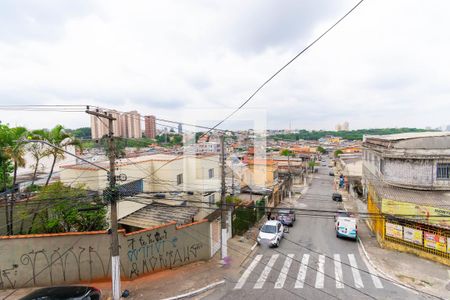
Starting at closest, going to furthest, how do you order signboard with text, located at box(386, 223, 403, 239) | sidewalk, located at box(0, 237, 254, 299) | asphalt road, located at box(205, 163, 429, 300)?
sidewalk, located at box(0, 237, 254, 299) < asphalt road, located at box(205, 163, 429, 300) < signboard with text, located at box(386, 223, 403, 239)

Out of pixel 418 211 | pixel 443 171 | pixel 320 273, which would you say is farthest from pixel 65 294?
pixel 443 171

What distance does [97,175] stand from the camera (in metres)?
13.7

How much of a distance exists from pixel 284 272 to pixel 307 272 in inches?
43.2

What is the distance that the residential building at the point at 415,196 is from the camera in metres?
12.9

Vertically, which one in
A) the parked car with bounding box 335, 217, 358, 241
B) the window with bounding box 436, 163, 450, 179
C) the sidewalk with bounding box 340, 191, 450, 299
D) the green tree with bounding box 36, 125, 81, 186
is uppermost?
the green tree with bounding box 36, 125, 81, 186

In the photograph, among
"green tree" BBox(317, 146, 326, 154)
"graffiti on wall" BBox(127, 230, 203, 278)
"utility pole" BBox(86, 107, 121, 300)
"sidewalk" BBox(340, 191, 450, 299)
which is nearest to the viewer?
"utility pole" BBox(86, 107, 121, 300)

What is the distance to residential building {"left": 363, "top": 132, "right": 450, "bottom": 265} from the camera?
12.9 m

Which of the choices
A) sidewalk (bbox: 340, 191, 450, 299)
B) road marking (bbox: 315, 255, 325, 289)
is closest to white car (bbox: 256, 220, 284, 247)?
road marking (bbox: 315, 255, 325, 289)

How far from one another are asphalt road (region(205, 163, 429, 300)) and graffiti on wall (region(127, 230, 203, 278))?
250cm

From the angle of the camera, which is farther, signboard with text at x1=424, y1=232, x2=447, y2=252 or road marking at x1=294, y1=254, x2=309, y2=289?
signboard with text at x1=424, y1=232, x2=447, y2=252

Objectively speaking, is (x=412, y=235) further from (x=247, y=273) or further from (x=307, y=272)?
(x=247, y=273)

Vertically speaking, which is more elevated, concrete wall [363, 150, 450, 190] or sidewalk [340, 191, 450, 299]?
concrete wall [363, 150, 450, 190]

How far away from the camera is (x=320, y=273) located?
38.3 ft

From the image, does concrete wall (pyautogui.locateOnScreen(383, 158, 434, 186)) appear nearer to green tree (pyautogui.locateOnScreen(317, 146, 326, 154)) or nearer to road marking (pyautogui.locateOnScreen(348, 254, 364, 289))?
road marking (pyautogui.locateOnScreen(348, 254, 364, 289))
